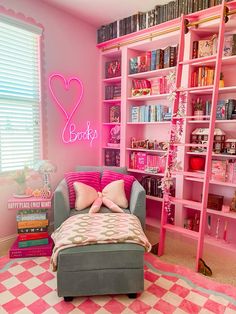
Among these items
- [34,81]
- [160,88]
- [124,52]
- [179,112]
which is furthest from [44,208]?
[124,52]

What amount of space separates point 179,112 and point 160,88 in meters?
0.70

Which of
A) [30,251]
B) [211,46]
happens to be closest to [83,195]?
[30,251]

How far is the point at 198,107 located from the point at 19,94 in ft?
6.30

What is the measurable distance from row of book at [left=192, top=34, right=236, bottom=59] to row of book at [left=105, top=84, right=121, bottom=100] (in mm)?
1097

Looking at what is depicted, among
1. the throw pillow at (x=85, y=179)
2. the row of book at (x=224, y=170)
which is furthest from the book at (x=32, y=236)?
the row of book at (x=224, y=170)

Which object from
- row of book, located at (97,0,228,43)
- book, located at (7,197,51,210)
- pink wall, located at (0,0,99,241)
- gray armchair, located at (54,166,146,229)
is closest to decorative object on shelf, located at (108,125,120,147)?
pink wall, located at (0,0,99,241)

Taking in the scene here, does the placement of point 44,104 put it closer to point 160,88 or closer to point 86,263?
point 160,88

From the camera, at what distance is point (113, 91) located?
3.29 metres

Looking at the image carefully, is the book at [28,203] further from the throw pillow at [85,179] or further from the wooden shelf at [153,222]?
the wooden shelf at [153,222]

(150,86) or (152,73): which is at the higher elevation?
(152,73)

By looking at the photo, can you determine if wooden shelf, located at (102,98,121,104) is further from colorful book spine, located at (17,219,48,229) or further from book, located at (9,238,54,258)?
book, located at (9,238,54,258)

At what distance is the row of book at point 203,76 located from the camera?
7.93 ft

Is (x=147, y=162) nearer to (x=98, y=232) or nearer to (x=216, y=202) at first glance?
(x=216, y=202)

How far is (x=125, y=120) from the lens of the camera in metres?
3.08
